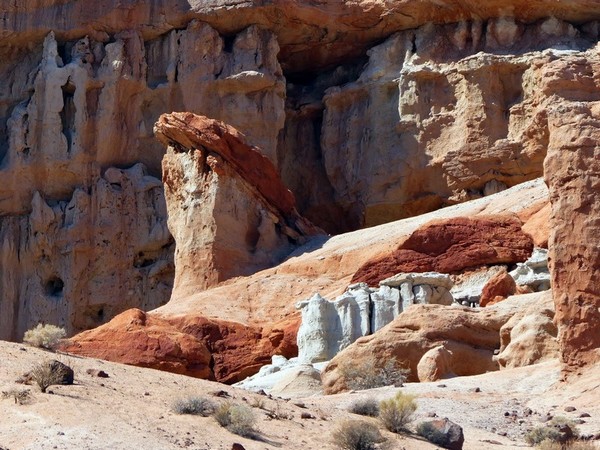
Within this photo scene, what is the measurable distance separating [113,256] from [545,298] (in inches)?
1239

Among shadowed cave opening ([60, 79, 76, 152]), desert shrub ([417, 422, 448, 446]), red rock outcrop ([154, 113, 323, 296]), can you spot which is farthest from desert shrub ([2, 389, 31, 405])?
shadowed cave opening ([60, 79, 76, 152])

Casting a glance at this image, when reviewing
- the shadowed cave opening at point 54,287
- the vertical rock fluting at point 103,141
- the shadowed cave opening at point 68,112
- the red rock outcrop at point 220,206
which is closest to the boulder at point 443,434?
the red rock outcrop at point 220,206

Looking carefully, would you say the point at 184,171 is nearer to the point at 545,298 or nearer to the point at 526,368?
the point at 545,298

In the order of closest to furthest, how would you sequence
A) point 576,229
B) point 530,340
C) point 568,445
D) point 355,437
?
point 355,437, point 568,445, point 576,229, point 530,340

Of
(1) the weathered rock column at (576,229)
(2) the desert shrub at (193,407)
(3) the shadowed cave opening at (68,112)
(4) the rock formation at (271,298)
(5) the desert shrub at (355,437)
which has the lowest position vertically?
(4) the rock formation at (271,298)

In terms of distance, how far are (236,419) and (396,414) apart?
7.02 feet

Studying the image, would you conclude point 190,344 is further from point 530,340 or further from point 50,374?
point 50,374

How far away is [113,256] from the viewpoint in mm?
57594

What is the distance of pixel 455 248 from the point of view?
4341cm

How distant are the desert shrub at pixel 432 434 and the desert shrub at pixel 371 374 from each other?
5001mm

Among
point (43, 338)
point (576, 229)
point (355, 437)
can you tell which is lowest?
point (355, 437)

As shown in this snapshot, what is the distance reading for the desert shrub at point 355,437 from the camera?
17.7 m

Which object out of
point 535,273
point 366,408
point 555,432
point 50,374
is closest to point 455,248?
point 535,273

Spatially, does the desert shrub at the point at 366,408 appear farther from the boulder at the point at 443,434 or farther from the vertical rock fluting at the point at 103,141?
the vertical rock fluting at the point at 103,141
